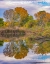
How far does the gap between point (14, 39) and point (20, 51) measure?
14 centimetres

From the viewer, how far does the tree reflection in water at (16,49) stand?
249cm

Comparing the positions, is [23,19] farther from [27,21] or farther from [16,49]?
[16,49]

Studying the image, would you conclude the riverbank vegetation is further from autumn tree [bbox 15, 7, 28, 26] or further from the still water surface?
the still water surface

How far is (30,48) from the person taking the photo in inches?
98.1

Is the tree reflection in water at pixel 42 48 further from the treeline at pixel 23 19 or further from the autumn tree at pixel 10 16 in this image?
the autumn tree at pixel 10 16

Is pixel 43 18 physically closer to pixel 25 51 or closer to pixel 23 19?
pixel 23 19

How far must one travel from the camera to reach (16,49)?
2500mm

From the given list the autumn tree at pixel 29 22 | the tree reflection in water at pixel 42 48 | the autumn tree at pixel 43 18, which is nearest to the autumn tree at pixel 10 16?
the autumn tree at pixel 29 22

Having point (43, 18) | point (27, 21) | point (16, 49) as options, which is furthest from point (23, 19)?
point (16, 49)

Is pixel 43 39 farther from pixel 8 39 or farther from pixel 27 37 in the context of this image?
pixel 8 39

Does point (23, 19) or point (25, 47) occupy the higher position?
point (23, 19)

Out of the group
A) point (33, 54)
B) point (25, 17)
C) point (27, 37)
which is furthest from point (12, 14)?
point (33, 54)

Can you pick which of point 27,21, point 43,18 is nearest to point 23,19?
point 27,21

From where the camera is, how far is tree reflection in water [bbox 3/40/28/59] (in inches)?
98.0
